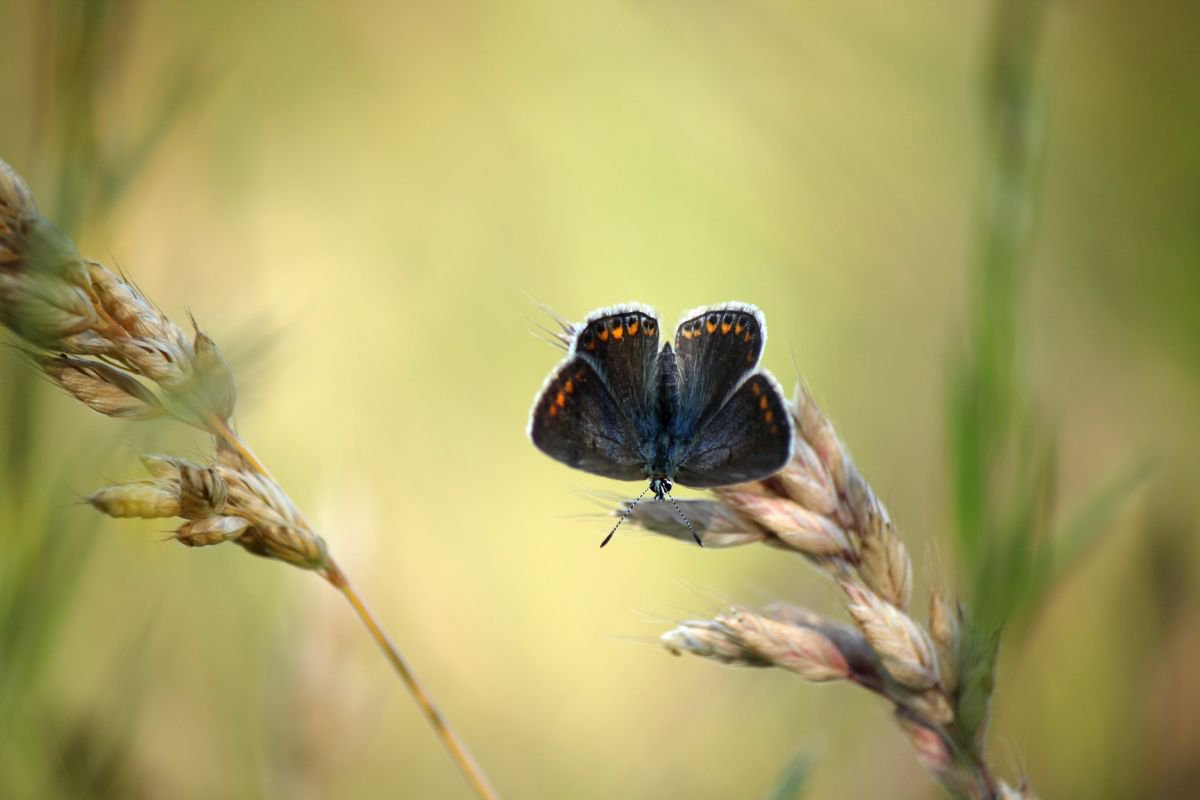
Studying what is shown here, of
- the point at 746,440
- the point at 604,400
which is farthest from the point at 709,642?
the point at 604,400

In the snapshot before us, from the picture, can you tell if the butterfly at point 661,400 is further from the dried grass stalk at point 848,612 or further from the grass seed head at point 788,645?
the grass seed head at point 788,645

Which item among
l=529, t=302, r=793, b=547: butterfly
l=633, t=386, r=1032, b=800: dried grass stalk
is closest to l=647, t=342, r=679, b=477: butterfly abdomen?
l=529, t=302, r=793, b=547: butterfly

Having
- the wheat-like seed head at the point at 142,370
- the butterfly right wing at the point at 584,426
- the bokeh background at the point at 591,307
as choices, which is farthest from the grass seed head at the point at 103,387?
the bokeh background at the point at 591,307

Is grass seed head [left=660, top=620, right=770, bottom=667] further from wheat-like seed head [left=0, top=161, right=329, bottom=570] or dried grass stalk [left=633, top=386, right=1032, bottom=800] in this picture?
wheat-like seed head [left=0, top=161, right=329, bottom=570]

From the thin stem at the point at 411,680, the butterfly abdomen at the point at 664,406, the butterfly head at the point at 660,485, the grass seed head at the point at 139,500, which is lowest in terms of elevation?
the thin stem at the point at 411,680

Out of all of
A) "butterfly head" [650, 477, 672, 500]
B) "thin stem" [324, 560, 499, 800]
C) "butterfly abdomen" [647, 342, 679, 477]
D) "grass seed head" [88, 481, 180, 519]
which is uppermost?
"butterfly abdomen" [647, 342, 679, 477]

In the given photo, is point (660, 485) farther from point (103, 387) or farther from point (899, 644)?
point (103, 387)

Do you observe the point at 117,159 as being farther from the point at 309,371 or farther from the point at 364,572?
the point at 309,371

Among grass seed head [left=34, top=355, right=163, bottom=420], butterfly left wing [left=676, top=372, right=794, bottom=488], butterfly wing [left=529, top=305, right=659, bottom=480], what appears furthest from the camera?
butterfly wing [left=529, top=305, right=659, bottom=480]

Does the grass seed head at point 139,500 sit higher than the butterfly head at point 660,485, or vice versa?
the grass seed head at point 139,500
